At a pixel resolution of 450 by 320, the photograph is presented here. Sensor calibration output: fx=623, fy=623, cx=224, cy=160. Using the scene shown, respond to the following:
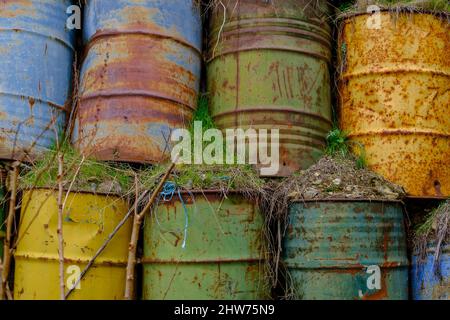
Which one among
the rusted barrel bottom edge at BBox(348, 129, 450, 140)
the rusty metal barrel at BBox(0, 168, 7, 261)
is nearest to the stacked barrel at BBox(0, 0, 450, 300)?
the rusted barrel bottom edge at BBox(348, 129, 450, 140)

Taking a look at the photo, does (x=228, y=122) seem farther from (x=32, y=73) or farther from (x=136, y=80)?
(x=32, y=73)

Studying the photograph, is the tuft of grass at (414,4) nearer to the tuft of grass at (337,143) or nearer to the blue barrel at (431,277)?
the tuft of grass at (337,143)

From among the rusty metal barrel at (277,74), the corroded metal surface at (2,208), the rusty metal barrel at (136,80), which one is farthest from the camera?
the rusty metal barrel at (277,74)

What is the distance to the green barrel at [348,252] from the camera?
3.78 meters

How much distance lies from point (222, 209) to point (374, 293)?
105 cm

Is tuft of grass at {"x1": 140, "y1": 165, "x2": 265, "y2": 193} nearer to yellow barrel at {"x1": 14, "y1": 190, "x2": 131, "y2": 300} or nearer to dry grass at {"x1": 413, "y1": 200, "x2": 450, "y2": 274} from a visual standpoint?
yellow barrel at {"x1": 14, "y1": 190, "x2": 131, "y2": 300}

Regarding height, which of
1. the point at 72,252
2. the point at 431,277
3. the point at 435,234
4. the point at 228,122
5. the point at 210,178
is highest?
the point at 228,122

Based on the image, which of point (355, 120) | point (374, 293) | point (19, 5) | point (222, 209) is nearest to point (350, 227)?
point (374, 293)

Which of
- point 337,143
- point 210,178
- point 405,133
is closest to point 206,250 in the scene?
point 210,178

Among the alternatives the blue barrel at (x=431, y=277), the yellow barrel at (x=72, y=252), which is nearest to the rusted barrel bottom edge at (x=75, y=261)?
the yellow barrel at (x=72, y=252)

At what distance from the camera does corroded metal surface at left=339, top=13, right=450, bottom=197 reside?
438cm

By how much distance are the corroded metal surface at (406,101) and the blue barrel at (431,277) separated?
512mm

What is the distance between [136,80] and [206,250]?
130 cm

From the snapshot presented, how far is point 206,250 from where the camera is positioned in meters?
3.76
